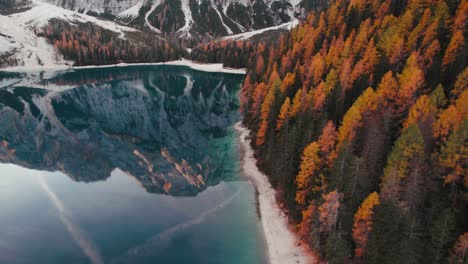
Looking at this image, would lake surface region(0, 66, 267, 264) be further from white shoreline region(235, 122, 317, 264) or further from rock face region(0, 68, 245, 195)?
white shoreline region(235, 122, 317, 264)

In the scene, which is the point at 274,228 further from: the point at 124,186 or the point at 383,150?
the point at 124,186

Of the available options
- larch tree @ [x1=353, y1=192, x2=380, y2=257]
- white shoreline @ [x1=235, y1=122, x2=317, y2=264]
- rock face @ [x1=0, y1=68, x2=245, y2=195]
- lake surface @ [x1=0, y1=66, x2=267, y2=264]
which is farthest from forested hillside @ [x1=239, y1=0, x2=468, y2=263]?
rock face @ [x1=0, y1=68, x2=245, y2=195]

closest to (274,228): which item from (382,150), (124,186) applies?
(382,150)

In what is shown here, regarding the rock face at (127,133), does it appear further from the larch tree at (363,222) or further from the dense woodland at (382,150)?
the larch tree at (363,222)

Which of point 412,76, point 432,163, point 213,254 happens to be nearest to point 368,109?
point 412,76

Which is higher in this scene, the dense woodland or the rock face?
the dense woodland

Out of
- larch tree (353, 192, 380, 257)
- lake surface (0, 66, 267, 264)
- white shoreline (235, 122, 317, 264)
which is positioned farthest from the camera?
lake surface (0, 66, 267, 264)

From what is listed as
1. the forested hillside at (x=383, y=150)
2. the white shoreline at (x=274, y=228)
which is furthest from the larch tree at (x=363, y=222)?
the white shoreline at (x=274, y=228)
